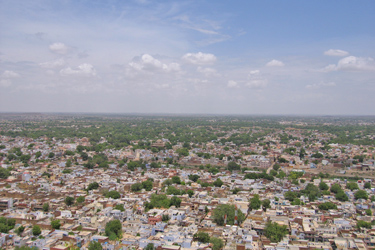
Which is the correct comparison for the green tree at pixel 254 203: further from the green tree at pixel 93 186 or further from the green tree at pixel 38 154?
the green tree at pixel 38 154

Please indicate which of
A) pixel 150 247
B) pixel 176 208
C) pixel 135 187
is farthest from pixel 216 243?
pixel 135 187

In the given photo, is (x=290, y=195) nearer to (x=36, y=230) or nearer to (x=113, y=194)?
(x=113, y=194)

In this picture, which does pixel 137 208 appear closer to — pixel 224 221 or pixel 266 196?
pixel 224 221

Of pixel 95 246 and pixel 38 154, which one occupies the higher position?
Result: pixel 38 154

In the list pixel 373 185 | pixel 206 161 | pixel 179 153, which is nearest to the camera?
pixel 373 185

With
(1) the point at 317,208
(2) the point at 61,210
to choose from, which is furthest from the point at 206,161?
(2) the point at 61,210

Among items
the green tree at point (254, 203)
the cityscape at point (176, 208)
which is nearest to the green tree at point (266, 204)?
the cityscape at point (176, 208)
